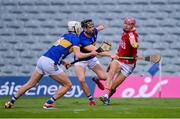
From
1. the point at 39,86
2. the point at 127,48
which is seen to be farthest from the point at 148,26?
the point at 127,48

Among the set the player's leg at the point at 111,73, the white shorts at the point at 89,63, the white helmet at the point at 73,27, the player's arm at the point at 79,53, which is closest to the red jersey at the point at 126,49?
the player's leg at the point at 111,73

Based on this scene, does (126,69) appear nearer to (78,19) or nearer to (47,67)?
(47,67)

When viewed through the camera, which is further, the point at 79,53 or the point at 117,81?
the point at 117,81

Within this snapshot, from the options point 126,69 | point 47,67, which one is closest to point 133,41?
point 126,69

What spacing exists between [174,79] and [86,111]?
7.55m

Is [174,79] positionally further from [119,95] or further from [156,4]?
[156,4]

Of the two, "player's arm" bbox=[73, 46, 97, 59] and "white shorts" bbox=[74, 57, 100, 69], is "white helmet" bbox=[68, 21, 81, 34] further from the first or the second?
"white shorts" bbox=[74, 57, 100, 69]

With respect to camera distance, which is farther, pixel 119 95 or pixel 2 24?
pixel 2 24

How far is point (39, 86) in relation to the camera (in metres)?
20.3

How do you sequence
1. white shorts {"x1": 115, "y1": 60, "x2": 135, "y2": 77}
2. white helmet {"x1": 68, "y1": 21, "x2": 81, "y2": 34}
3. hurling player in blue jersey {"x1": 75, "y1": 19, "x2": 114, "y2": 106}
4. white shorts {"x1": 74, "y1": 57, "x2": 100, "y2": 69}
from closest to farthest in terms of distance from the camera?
white helmet {"x1": 68, "y1": 21, "x2": 81, "y2": 34} → hurling player in blue jersey {"x1": 75, "y1": 19, "x2": 114, "y2": 106} → white shorts {"x1": 115, "y1": 60, "x2": 135, "y2": 77} → white shorts {"x1": 74, "y1": 57, "x2": 100, "y2": 69}

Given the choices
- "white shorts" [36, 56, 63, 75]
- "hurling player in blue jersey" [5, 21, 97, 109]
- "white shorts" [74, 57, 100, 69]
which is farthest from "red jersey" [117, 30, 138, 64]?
"white shorts" [36, 56, 63, 75]

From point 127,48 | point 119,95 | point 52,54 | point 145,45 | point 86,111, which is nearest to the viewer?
point 86,111

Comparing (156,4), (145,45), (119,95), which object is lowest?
(119,95)

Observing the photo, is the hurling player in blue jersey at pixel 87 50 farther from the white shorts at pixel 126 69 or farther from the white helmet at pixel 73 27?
the white helmet at pixel 73 27
